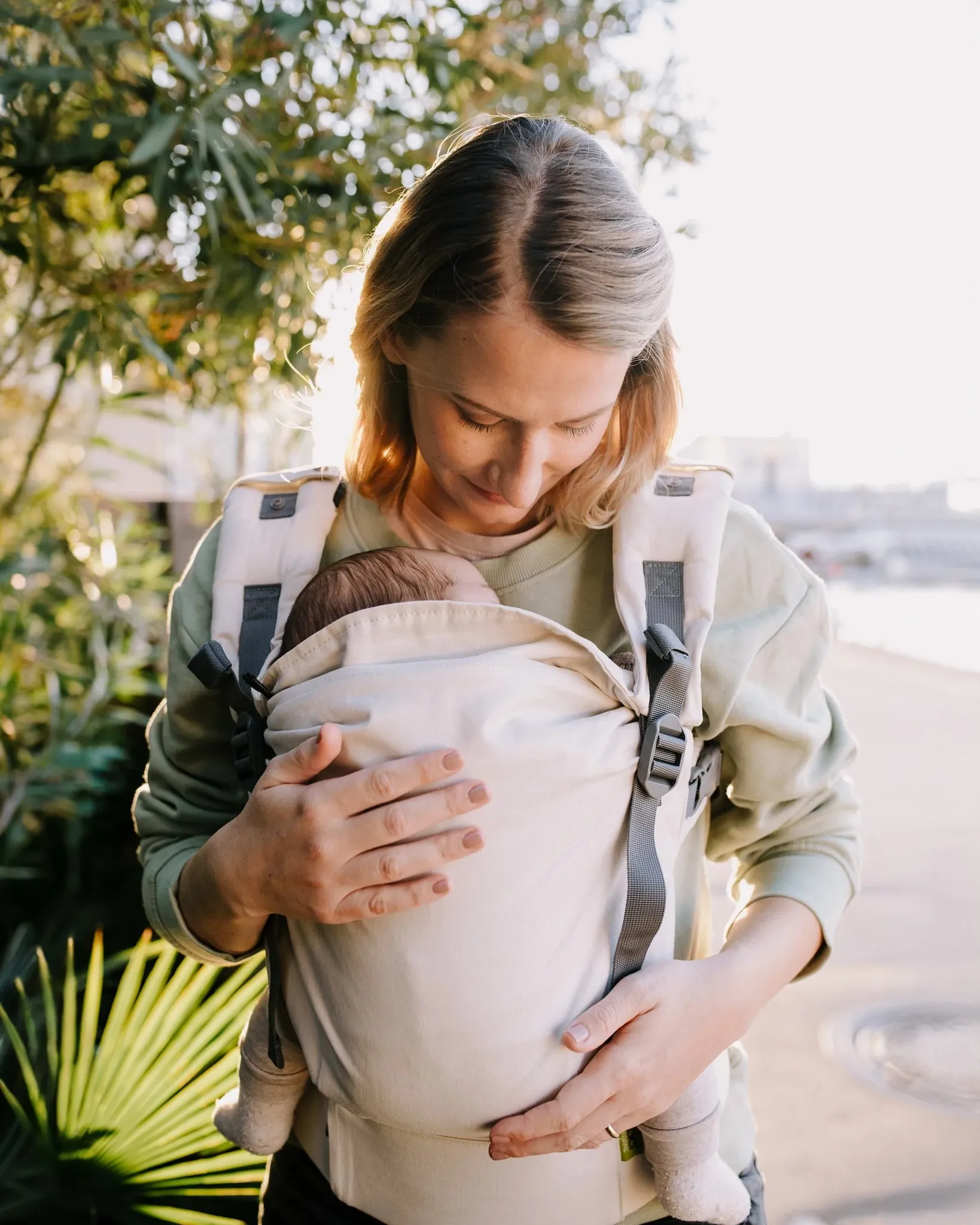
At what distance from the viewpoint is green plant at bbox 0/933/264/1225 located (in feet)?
5.14

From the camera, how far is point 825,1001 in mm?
3389

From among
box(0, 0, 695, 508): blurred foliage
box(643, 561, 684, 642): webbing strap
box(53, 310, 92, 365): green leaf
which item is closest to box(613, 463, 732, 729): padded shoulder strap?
box(643, 561, 684, 642): webbing strap

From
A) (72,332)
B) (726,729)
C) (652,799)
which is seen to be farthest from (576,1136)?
(72,332)

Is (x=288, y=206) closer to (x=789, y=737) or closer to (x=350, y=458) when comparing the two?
(x=350, y=458)

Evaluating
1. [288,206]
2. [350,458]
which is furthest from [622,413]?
[288,206]

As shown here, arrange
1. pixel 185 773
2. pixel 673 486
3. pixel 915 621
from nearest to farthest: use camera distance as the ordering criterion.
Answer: pixel 673 486 → pixel 185 773 → pixel 915 621

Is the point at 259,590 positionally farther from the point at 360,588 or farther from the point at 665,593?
the point at 665,593

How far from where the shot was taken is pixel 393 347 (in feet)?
3.61

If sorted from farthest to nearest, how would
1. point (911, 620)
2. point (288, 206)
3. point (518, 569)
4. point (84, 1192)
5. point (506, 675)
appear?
point (911, 620) → point (288, 206) → point (84, 1192) → point (518, 569) → point (506, 675)

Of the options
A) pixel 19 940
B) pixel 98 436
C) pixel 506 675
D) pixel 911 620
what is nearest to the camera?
pixel 506 675

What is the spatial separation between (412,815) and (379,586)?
0.29 m

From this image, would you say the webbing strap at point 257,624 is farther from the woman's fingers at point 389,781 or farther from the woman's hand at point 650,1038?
the woman's hand at point 650,1038

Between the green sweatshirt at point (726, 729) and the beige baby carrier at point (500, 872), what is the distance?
6cm

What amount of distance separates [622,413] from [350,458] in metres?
0.31
